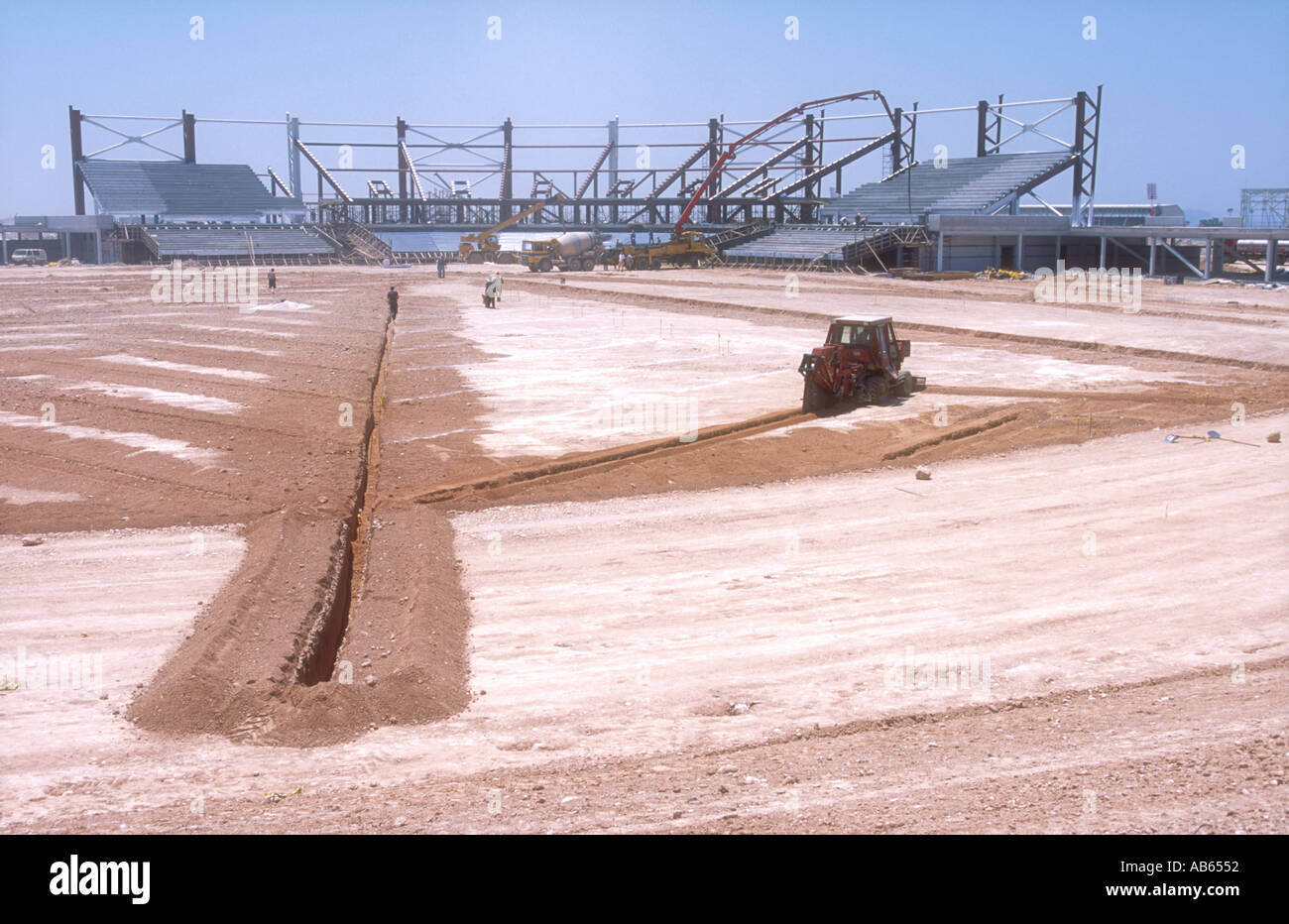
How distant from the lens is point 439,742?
26.1 ft

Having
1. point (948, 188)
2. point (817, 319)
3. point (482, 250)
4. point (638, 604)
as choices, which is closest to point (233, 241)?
point (482, 250)

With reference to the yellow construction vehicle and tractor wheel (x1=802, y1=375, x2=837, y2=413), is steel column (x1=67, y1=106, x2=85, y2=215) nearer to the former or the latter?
the yellow construction vehicle

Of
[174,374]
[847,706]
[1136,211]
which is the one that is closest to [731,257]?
[1136,211]

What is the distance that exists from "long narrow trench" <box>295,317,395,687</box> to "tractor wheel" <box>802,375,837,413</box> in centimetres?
790

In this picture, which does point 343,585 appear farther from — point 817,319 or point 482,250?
point 482,250

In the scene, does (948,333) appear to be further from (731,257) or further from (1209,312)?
(731,257)

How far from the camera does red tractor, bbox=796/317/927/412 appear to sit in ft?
68.7

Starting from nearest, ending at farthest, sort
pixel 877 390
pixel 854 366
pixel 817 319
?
pixel 854 366
pixel 877 390
pixel 817 319

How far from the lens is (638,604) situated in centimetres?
1102

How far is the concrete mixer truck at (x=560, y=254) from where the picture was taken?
2854 inches

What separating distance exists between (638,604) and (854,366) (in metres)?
11.6

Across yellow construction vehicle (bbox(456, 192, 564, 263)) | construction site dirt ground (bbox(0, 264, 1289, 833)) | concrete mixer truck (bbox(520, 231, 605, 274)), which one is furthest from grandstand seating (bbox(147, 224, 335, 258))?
construction site dirt ground (bbox(0, 264, 1289, 833))

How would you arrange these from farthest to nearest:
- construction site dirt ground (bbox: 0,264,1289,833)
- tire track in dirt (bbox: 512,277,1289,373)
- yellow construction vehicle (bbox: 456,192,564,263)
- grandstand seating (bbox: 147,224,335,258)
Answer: yellow construction vehicle (bbox: 456,192,564,263), grandstand seating (bbox: 147,224,335,258), tire track in dirt (bbox: 512,277,1289,373), construction site dirt ground (bbox: 0,264,1289,833)
